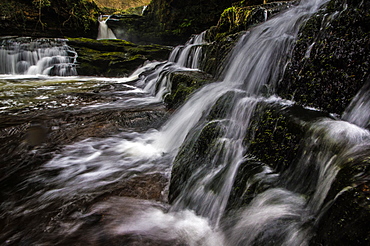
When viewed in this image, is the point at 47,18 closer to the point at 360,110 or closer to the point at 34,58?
the point at 34,58

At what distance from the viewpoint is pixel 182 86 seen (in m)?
5.75

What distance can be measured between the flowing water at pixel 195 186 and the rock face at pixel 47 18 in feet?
55.9

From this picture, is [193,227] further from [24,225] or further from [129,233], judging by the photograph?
[24,225]

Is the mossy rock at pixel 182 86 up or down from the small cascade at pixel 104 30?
down

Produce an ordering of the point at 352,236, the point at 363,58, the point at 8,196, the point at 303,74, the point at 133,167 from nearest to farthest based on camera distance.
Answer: the point at 352,236, the point at 363,58, the point at 8,196, the point at 303,74, the point at 133,167

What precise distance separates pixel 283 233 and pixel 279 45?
10.4ft

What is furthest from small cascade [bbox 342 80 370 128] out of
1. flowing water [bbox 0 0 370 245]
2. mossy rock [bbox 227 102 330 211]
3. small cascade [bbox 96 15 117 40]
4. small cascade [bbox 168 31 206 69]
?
small cascade [bbox 96 15 117 40]

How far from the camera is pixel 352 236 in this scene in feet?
3.77

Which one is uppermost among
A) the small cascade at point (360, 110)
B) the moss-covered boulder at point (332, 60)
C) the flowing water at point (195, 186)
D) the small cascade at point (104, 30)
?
the small cascade at point (104, 30)

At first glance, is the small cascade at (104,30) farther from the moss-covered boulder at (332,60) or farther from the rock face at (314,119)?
the moss-covered boulder at (332,60)

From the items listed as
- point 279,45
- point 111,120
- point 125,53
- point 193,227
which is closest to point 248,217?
point 193,227

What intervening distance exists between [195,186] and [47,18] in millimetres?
19604

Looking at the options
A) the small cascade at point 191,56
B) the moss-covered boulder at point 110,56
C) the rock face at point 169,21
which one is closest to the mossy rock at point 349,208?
the small cascade at point 191,56

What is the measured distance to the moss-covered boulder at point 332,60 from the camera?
2324 mm
